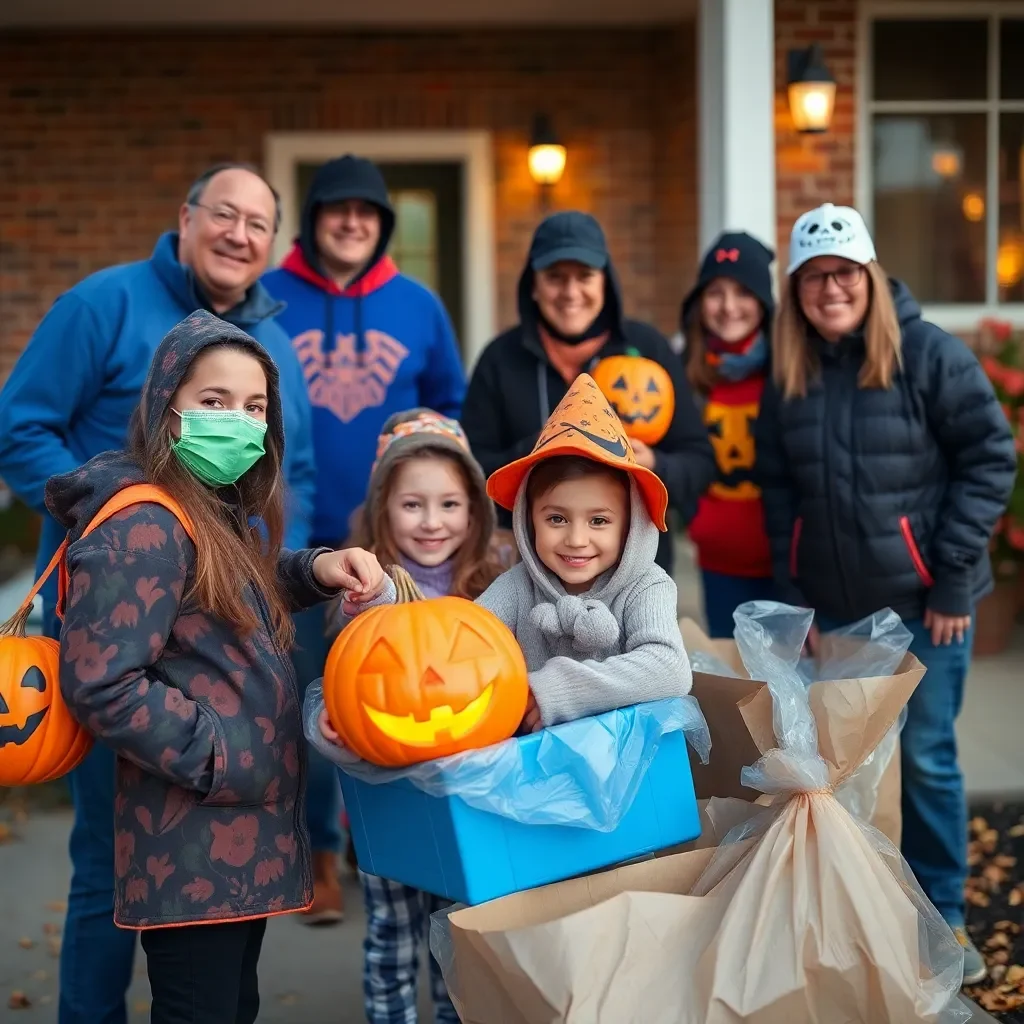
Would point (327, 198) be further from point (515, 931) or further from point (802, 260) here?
point (515, 931)

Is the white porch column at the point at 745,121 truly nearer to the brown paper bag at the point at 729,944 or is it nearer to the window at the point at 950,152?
the window at the point at 950,152

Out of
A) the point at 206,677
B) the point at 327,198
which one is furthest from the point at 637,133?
the point at 206,677

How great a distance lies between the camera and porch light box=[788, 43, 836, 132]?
22.6 feet

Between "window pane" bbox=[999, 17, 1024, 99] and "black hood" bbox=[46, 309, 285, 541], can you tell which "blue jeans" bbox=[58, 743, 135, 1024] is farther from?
"window pane" bbox=[999, 17, 1024, 99]

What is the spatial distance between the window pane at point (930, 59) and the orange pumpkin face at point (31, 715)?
21.9 feet

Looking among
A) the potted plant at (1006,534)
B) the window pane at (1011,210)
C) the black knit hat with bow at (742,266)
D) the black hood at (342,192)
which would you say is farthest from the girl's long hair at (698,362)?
the window pane at (1011,210)

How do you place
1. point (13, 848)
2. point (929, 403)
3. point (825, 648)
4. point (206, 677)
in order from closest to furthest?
1. point (206, 677)
2. point (825, 648)
3. point (929, 403)
4. point (13, 848)

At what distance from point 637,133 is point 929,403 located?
5926 millimetres

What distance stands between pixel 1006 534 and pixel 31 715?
5.34 metres

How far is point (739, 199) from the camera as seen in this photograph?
256 inches

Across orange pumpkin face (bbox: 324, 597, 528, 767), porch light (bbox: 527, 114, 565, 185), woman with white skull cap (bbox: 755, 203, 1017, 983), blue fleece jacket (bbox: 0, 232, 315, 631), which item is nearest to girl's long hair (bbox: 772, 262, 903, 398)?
woman with white skull cap (bbox: 755, 203, 1017, 983)

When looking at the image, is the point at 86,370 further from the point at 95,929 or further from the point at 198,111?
the point at 198,111

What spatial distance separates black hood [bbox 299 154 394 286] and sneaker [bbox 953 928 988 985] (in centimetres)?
245

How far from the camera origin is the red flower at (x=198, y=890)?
2.27 m
